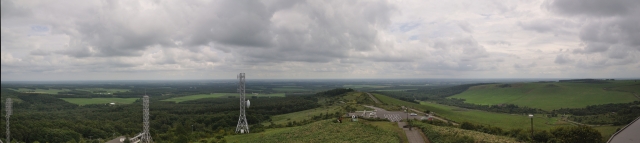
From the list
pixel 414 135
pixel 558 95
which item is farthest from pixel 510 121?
pixel 558 95

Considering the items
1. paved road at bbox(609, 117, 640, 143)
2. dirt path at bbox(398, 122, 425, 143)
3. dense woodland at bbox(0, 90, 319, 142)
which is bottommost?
dense woodland at bbox(0, 90, 319, 142)

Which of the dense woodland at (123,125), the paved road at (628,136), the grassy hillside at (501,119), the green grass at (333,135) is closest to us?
the paved road at (628,136)

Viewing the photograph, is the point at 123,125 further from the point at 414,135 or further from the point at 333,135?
the point at 414,135

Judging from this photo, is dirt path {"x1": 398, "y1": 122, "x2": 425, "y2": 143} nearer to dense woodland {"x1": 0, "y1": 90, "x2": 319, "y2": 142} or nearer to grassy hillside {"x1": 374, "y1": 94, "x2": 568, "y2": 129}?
dense woodland {"x1": 0, "y1": 90, "x2": 319, "y2": 142}

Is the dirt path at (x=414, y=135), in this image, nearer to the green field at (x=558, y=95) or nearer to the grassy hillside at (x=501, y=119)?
the grassy hillside at (x=501, y=119)

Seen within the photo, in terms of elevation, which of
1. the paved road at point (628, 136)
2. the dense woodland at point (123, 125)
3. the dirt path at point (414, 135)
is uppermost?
the dirt path at point (414, 135)

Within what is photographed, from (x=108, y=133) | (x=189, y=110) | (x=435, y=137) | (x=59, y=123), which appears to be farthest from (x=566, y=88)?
(x=59, y=123)

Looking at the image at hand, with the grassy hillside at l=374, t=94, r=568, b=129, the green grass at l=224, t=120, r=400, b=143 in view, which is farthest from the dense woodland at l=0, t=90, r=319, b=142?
the grassy hillside at l=374, t=94, r=568, b=129

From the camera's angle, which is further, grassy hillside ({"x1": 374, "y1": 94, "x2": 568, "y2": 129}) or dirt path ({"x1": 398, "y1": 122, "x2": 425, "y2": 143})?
grassy hillside ({"x1": 374, "y1": 94, "x2": 568, "y2": 129})

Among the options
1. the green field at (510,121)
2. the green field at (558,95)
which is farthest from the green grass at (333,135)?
the green field at (558,95)
